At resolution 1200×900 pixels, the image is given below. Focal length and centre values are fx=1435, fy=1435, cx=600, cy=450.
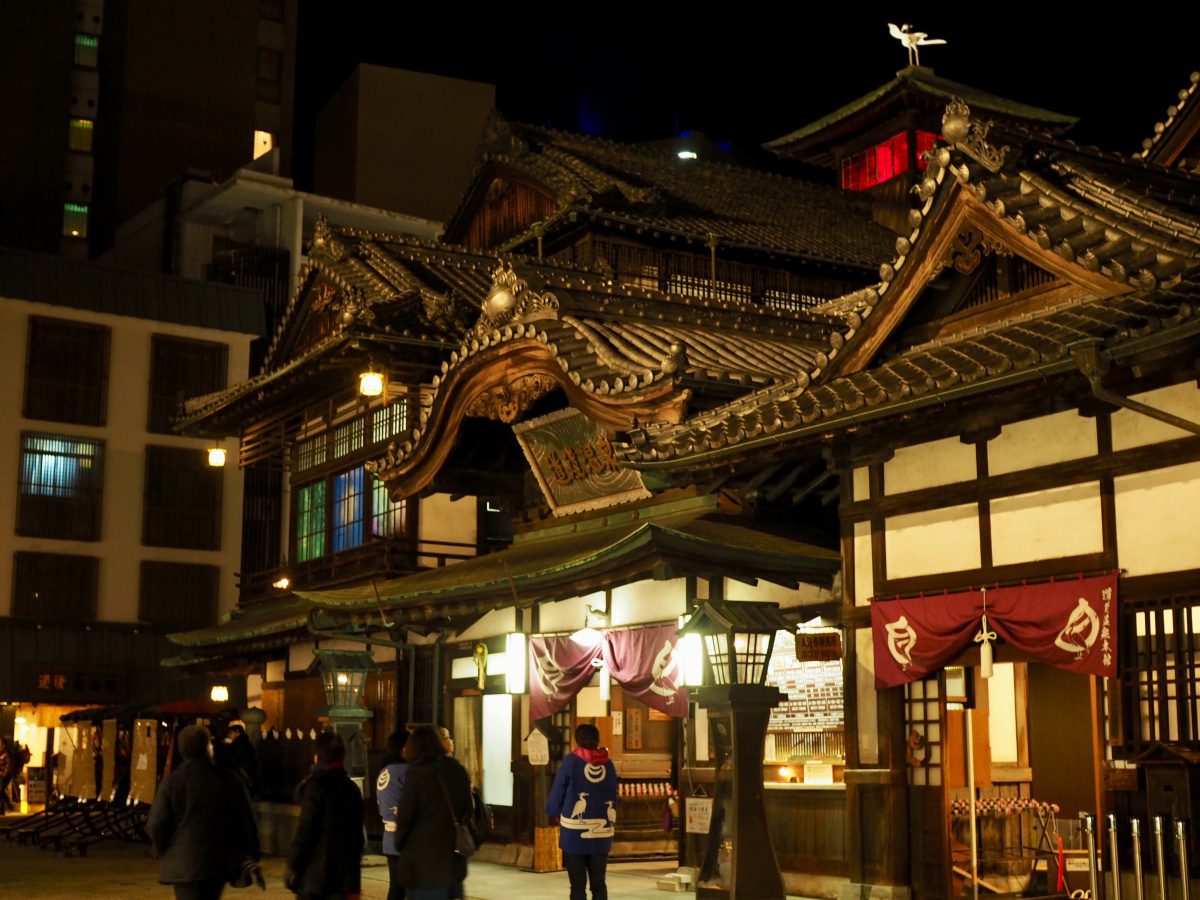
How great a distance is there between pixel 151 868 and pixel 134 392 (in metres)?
26.2

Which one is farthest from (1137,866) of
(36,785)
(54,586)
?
(54,586)

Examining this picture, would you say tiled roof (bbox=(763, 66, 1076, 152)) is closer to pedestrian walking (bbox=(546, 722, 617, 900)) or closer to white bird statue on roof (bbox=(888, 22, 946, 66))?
white bird statue on roof (bbox=(888, 22, 946, 66))

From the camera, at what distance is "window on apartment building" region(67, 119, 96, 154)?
64.5 m

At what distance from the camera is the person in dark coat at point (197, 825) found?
973 centimetres

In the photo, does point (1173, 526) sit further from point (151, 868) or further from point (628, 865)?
point (151, 868)

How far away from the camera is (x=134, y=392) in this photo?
45469 millimetres

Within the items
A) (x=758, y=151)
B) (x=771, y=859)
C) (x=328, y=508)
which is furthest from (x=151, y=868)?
(x=758, y=151)

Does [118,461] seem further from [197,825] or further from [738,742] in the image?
[197,825]

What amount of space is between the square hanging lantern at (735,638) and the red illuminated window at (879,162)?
75.1 ft

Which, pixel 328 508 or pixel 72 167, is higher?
pixel 72 167

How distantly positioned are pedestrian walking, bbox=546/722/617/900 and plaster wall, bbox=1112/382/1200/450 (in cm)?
536

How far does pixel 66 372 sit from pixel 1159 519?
3882cm

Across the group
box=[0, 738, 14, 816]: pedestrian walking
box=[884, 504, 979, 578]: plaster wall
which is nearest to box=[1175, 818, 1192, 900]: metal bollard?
box=[884, 504, 979, 578]: plaster wall

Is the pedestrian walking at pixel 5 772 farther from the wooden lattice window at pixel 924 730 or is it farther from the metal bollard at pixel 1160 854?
the metal bollard at pixel 1160 854
